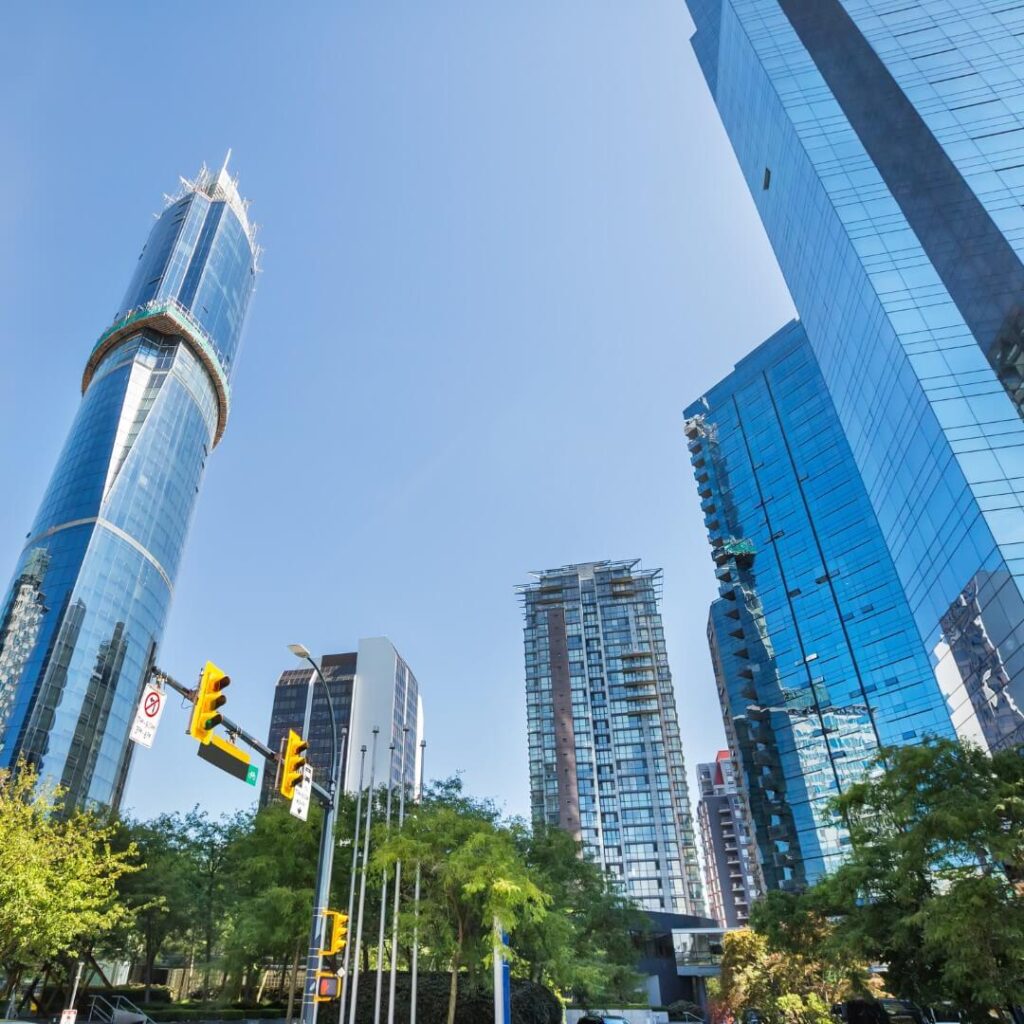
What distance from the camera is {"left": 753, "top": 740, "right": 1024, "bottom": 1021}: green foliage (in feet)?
70.9

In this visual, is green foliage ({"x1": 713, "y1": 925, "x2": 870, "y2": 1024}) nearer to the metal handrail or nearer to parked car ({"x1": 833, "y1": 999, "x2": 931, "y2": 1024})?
parked car ({"x1": 833, "y1": 999, "x2": 931, "y2": 1024})

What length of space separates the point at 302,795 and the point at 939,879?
2379 cm

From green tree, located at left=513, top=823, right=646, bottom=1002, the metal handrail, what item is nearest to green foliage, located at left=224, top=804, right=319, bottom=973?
the metal handrail

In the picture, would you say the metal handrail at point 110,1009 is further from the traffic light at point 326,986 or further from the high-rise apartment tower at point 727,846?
the high-rise apartment tower at point 727,846

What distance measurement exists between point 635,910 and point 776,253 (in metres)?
60.6

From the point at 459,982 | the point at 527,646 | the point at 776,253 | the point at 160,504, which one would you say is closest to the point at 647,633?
the point at 527,646

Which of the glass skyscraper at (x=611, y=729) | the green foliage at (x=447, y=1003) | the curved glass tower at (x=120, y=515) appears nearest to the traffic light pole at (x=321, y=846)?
the green foliage at (x=447, y=1003)

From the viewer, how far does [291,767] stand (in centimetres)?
1581

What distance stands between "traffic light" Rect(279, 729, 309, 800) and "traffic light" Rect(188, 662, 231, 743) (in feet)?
9.12

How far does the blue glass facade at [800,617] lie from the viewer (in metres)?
75.0

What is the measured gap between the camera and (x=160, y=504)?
118 meters

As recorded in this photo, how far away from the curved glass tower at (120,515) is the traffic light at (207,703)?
76.9m

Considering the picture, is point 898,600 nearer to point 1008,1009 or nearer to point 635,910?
point 635,910

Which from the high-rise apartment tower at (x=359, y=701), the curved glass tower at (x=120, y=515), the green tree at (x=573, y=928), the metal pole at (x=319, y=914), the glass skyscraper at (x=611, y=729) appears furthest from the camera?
the high-rise apartment tower at (x=359, y=701)
